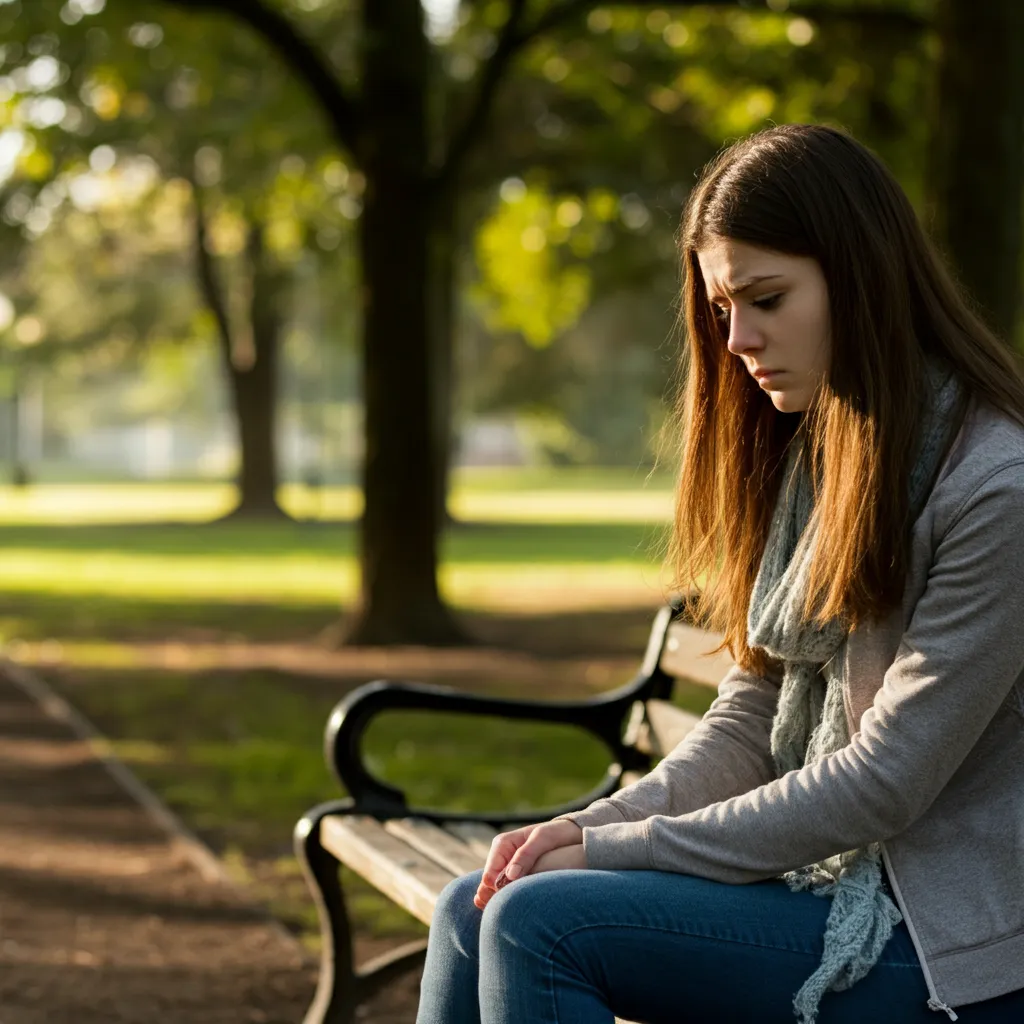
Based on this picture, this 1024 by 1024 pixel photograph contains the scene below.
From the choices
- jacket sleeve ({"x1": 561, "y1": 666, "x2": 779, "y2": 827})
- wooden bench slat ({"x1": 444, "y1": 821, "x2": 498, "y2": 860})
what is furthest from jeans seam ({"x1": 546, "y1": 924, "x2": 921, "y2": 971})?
wooden bench slat ({"x1": 444, "y1": 821, "x2": 498, "y2": 860})

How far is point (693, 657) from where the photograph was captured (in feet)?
13.0

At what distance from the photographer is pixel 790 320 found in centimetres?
246

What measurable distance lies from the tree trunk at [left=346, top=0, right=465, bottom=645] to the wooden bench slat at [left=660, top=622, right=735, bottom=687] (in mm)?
7599

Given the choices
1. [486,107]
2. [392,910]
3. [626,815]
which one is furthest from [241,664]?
[626,815]

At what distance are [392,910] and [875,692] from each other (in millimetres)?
3204

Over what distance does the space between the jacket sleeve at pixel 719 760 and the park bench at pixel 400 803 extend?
2.79 feet

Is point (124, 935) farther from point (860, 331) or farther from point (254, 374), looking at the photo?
point (254, 374)

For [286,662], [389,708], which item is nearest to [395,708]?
[389,708]

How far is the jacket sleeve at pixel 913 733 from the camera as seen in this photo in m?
2.31

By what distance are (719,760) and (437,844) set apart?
39.3 inches

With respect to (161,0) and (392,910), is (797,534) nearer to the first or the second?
(392,910)

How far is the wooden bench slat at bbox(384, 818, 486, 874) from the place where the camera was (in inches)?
135

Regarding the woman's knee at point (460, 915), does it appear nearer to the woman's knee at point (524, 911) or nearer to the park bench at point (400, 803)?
the woman's knee at point (524, 911)

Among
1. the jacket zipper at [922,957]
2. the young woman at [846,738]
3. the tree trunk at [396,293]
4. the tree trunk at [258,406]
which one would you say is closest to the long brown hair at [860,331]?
the young woman at [846,738]
